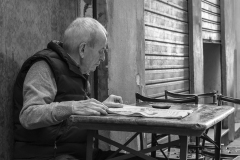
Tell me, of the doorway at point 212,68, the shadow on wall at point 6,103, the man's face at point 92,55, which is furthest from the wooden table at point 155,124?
the doorway at point 212,68

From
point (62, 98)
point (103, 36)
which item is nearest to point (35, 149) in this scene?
point (62, 98)

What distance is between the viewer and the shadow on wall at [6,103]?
3182 mm

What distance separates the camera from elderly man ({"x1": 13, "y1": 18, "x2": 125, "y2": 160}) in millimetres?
2668

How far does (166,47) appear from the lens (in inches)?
277

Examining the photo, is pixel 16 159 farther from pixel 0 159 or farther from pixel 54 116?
pixel 54 116

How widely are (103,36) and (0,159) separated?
1.19 m

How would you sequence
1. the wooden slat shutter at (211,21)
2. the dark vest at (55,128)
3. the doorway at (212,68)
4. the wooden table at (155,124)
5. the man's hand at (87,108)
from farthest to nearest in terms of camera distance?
the doorway at (212,68) → the wooden slat shutter at (211,21) → the dark vest at (55,128) → the man's hand at (87,108) → the wooden table at (155,124)

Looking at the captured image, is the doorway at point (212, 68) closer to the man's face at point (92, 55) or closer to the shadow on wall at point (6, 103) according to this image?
the man's face at point (92, 55)

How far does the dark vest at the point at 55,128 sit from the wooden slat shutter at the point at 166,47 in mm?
3079

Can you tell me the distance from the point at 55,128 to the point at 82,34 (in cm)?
69

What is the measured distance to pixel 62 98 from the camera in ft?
9.66

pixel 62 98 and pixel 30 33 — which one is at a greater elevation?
pixel 30 33

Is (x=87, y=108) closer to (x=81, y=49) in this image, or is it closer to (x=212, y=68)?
(x=81, y=49)

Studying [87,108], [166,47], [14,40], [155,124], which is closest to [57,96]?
[87,108]
